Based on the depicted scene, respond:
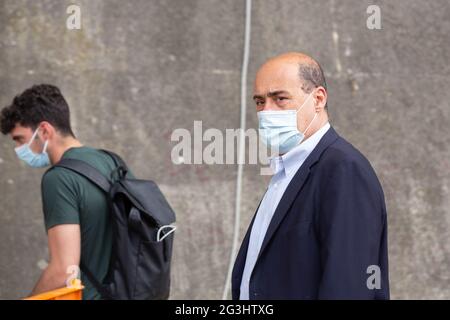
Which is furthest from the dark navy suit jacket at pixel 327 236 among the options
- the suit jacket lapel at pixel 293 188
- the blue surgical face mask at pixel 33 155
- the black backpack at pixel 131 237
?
the blue surgical face mask at pixel 33 155

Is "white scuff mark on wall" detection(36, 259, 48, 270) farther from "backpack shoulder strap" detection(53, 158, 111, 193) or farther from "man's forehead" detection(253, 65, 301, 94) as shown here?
"man's forehead" detection(253, 65, 301, 94)

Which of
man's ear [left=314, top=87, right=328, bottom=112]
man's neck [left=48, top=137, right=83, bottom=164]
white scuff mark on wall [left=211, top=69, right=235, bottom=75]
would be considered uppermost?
man's ear [left=314, top=87, right=328, bottom=112]

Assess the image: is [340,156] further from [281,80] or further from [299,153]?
[281,80]

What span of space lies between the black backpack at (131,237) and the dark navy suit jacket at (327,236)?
3.35 feet

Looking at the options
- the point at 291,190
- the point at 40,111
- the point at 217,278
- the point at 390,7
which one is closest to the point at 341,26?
the point at 390,7

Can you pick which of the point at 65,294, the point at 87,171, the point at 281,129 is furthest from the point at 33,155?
the point at 281,129

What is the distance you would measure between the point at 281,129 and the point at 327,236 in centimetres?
50

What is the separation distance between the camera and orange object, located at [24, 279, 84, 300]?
10.3 feet

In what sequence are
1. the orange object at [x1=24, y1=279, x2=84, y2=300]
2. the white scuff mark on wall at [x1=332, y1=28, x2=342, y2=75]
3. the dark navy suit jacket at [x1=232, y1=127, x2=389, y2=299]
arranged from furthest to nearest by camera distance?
the white scuff mark on wall at [x1=332, y1=28, x2=342, y2=75]
the orange object at [x1=24, y1=279, x2=84, y2=300]
the dark navy suit jacket at [x1=232, y1=127, x2=389, y2=299]

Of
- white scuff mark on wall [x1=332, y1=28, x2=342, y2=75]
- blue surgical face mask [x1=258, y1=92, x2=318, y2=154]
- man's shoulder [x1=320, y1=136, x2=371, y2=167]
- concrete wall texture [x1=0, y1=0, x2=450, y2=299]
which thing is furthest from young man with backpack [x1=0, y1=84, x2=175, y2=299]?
white scuff mark on wall [x1=332, y1=28, x2=342, y2=75]

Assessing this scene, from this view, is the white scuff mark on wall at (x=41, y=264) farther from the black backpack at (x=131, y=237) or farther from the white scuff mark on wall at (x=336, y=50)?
the white scuff mark on wall at (x=336, y=50)

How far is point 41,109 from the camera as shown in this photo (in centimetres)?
379

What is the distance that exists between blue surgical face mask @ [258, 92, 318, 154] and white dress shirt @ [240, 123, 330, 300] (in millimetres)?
57
